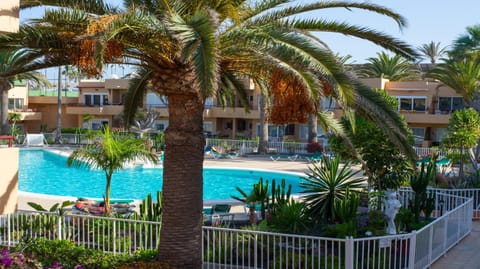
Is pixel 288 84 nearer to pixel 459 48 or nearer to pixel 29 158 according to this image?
pixel 29 158

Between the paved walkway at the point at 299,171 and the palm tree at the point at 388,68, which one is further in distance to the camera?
the palm tree at the point at 388,68

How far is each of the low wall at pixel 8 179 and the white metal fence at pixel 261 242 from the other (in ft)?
6.69

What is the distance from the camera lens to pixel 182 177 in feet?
30.3

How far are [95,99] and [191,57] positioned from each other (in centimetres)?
4717

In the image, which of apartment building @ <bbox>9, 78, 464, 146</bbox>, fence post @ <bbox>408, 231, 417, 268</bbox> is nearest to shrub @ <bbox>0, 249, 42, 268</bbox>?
fence post @ <bbox>408, 231, 417, 268</bbox>

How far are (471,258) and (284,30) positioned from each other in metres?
6.45

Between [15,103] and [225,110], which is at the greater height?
[15,103]

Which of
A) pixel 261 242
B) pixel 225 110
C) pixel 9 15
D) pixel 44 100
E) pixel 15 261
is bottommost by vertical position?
pixel 15 261

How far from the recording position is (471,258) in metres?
12.1

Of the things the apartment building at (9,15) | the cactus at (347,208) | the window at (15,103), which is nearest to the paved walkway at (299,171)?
the cactus at (347,208)

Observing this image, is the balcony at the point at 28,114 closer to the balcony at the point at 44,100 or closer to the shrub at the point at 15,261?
the balcony at the point at 44,100

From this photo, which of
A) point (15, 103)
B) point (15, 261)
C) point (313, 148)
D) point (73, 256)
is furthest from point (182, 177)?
point (15, 103)

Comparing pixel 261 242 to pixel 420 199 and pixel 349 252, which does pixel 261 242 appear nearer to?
pixel 349 252

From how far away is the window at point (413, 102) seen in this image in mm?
41344
